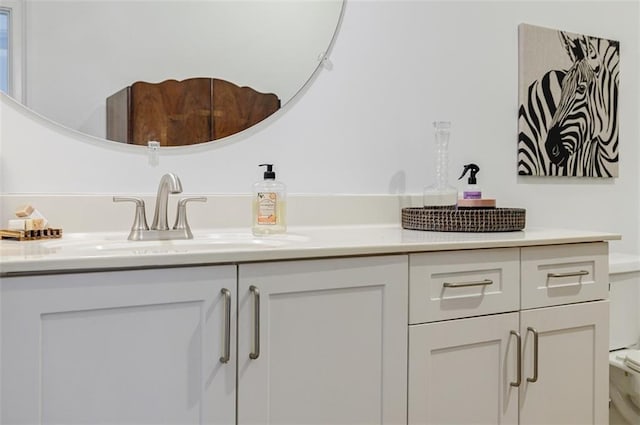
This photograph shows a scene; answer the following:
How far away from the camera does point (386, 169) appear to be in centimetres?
176

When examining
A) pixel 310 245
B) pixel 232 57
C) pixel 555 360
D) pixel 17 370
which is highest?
pixel 232 57

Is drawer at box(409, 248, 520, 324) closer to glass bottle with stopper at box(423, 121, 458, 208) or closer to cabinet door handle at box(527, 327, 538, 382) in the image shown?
cabinet door handle at box(527, 327, 538, 382)

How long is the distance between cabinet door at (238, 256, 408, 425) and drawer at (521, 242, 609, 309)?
14.2 inches

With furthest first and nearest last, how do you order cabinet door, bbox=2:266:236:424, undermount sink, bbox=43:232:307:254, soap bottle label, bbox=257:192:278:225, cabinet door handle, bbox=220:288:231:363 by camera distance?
soap bottle label, bbox=257:192:278:225 < undermount sink, bbox=43:232:307:254 < cabinet door handle, bbox=220:288:231:363 < cabinet door, bbox=2:266:236:424

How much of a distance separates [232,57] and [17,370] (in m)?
1.01

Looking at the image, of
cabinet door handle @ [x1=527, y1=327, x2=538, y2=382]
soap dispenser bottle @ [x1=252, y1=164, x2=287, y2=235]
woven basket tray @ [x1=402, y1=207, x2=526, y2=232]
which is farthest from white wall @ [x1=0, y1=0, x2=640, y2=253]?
cabinet door handle @ [x1=527, y1=327, x2=538, y2=382]

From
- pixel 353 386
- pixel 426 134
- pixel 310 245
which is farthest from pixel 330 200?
pixel 353 386

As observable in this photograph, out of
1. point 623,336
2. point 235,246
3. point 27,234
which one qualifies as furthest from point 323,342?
point 623,336

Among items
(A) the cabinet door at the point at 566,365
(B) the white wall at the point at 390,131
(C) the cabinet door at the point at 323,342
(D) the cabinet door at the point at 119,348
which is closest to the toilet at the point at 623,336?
(B) the white wall at the point at 390,131

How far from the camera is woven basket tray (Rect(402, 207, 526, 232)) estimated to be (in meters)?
1.47

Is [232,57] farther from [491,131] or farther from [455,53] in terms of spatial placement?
[491,131]

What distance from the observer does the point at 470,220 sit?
4.82 feet

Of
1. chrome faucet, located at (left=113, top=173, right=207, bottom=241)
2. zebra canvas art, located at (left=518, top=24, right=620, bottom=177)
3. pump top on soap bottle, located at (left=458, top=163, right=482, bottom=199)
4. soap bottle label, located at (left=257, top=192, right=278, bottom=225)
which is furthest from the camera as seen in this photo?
zebra canvas art, located at (left=518, top=24, right=620, bottom=177)

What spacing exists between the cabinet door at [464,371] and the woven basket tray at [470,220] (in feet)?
0.90
